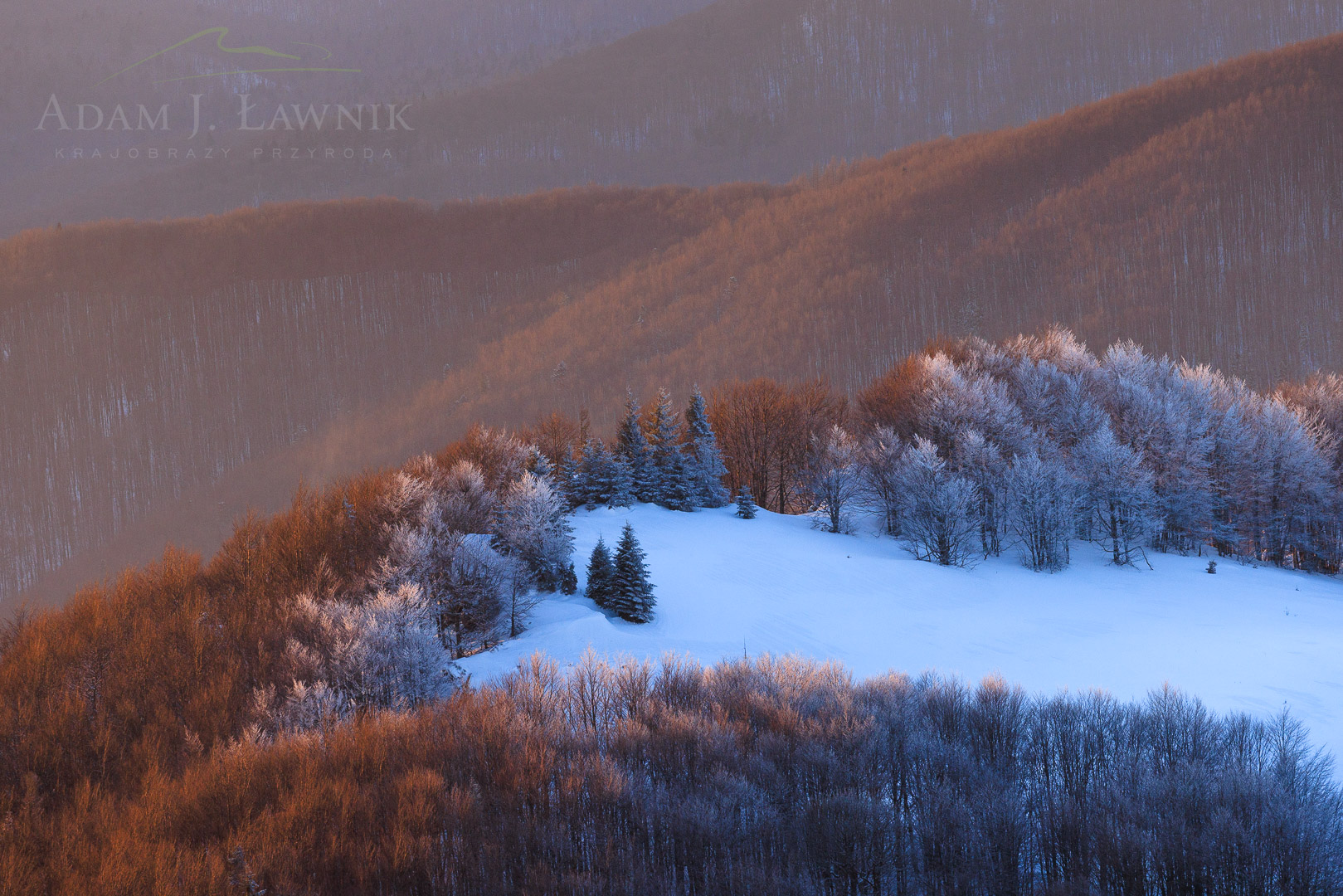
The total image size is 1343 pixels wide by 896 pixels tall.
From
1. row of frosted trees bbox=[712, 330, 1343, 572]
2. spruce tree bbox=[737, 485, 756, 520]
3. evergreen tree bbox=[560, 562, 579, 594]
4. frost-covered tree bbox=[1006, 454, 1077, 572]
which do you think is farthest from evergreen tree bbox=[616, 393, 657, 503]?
frost-covered tree bbox=[1006, 454, 1077, 572]

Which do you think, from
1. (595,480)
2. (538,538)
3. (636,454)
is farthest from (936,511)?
(538,538)

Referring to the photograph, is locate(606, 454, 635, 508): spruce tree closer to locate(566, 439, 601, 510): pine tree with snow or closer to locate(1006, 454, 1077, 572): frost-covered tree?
locate(566, 439, 601, 510): pine tree with snow

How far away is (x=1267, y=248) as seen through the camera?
144000 mm

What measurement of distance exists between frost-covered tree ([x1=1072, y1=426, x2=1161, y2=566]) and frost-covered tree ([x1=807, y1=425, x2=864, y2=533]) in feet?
38.9

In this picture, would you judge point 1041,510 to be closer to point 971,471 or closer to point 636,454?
point 971,471

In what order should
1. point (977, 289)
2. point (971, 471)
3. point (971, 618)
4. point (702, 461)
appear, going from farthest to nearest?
1. point (977, 289)
2. point (702, 461)
3. point (971, 471)
4. point (971, 618)

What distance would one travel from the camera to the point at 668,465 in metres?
44.7

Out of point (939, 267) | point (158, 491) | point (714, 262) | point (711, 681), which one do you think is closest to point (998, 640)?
point (711, 681)

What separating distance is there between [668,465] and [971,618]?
19.0 metres

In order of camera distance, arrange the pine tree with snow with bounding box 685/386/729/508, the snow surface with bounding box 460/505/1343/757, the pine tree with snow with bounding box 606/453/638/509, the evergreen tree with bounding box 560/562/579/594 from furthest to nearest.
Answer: the pine tree with snow with bounding box 685/386/729/508 → the pine tree with snow with bounding box 606/453/638/509 → the evergreen tree with bounding box 560/562/579/594 → the snow surface with bounding box 460/505/1343/757

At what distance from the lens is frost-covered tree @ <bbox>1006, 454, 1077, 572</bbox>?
3950cm

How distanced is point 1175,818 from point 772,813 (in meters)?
6.45

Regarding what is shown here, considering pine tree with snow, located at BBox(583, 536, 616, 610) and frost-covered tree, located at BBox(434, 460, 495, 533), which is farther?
frost-covered tree, located at BBox(434, 460, 495, 533)

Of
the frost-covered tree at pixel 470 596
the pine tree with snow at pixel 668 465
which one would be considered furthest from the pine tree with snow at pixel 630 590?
the pine tree with snow at pixel 668 465
